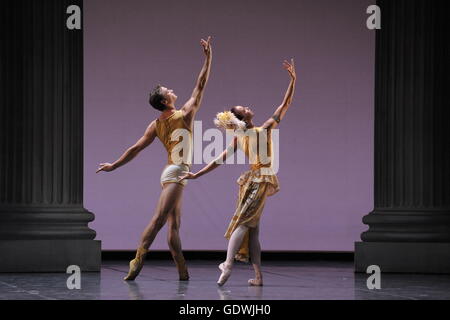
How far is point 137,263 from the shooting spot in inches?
397

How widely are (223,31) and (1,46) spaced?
3.89 m

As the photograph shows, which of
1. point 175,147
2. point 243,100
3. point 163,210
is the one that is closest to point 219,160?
point 175,147

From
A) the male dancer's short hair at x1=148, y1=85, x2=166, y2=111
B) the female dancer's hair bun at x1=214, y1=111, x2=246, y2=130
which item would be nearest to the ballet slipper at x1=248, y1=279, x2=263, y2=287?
the female dancer's hair bun at x1=214, y1=111, x2=246, y2=130

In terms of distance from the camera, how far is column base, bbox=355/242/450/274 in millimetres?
→ 11109

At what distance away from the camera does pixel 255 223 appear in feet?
30.9

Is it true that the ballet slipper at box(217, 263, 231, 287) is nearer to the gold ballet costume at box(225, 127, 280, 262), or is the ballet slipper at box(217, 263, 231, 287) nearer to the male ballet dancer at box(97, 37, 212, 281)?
the gold ballet costume at box(225, 127, 280, 262)

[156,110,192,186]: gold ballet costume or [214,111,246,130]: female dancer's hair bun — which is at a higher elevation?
[214,111,246,130]: female dancer's hair bun

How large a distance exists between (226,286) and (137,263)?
97 cm

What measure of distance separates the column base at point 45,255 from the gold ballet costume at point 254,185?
2.24 m

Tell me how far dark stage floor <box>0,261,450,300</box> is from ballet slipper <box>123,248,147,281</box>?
0.10m

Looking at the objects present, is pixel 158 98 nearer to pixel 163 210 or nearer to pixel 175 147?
pixel 175 147
